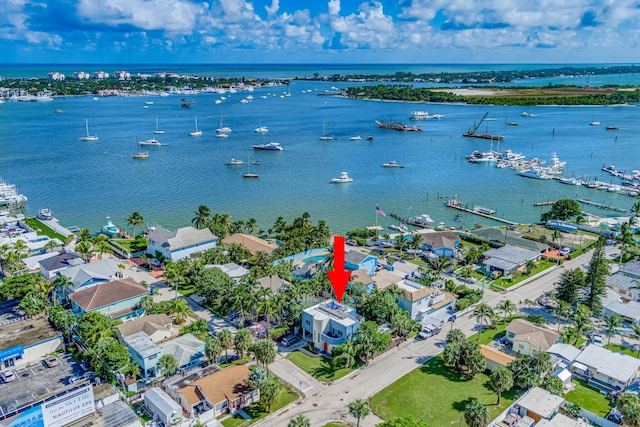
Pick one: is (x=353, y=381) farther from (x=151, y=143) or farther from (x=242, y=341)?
(x=151, y=143)

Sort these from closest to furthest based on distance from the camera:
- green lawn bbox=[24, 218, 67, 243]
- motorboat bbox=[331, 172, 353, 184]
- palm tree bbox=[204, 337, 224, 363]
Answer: palm tree bbox=[204, 337, 224, 363] → green lawn bbox=[24, 218, 67, 243] → motorboat bbox=[331, 172, 353, 184]

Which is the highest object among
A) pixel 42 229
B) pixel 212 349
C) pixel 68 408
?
pixel 212 349

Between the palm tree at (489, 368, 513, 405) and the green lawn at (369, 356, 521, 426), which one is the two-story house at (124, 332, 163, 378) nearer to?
the green lawn at (369, 356, 521, 426)

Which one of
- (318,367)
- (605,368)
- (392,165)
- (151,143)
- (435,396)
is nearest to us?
(435,396)

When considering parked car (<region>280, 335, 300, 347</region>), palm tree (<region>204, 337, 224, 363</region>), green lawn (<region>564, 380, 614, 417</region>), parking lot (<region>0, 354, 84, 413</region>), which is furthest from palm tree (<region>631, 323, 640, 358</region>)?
parking lot (<region>0, 354, 84, 413</region>)

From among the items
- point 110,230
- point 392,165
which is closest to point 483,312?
point 110,230

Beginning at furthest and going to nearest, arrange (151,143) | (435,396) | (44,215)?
(151,143) → (44,215) → (435,396)
